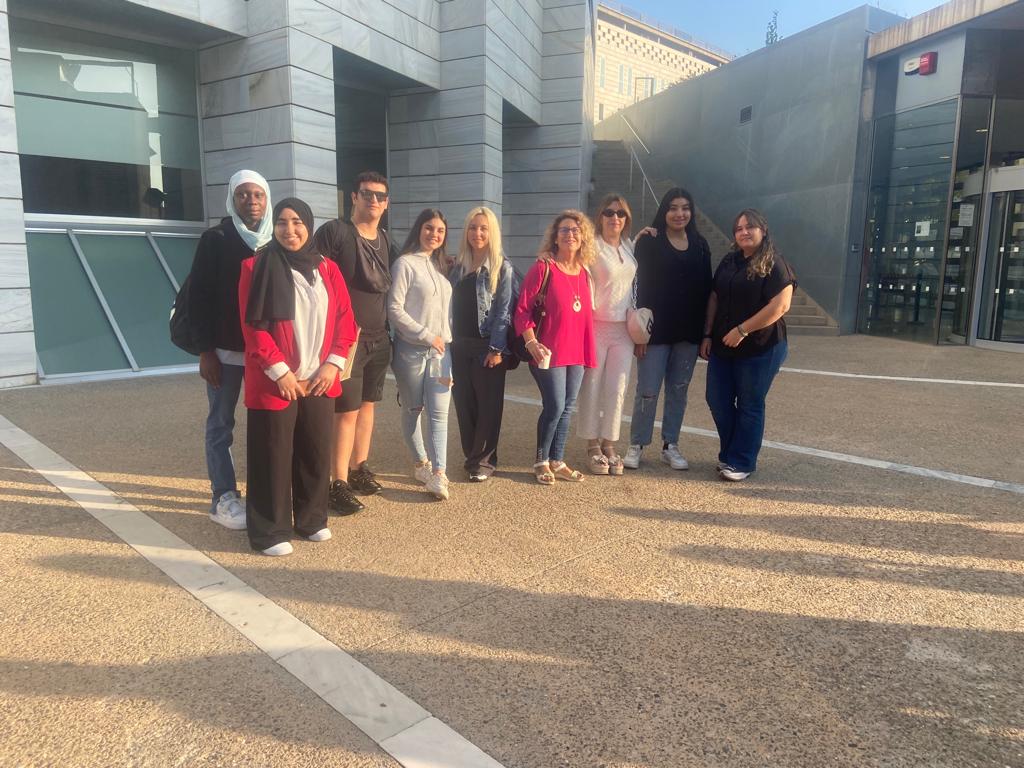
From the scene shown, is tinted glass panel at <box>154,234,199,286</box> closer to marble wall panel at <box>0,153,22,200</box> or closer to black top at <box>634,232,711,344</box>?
marble wall panel at <box>0,153,22,200</box>

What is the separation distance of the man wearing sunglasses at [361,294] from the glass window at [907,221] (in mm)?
11975

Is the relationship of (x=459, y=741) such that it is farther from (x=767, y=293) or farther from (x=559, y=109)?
(x=559, y=109)

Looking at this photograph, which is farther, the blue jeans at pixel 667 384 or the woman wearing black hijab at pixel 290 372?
the blue jeans at pixel 667 384

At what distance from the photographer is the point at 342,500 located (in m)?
4.25

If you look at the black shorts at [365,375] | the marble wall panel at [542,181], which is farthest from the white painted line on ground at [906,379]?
the marble wall panel at [542,181]

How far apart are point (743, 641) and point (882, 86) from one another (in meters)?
14.4

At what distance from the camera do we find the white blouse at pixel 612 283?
4.88m

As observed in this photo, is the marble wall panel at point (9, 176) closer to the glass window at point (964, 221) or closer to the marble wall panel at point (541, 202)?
the marble wall panel at point (541, 202)

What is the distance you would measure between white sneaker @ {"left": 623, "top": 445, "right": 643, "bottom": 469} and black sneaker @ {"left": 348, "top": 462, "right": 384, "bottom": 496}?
1.79 meters

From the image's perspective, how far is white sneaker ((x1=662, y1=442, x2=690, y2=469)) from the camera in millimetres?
5184

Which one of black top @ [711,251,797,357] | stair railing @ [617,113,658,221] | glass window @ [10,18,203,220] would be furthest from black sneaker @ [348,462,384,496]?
stair railing @ [617,113,658,221]

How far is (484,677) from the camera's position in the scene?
103 inches

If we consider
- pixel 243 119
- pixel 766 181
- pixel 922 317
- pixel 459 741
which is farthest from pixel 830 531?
pixel 766 181

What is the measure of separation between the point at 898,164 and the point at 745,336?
11.5 metres
